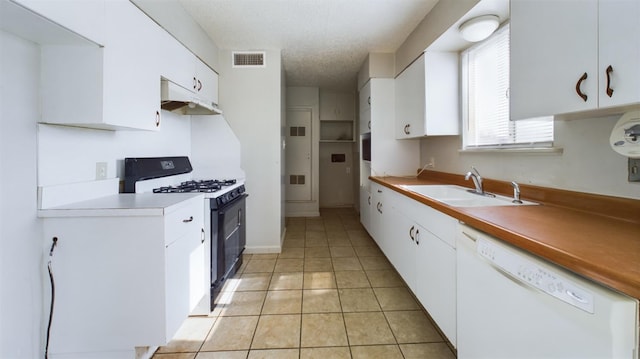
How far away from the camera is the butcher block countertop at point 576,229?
26.3 inches

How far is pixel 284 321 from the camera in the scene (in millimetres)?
1898

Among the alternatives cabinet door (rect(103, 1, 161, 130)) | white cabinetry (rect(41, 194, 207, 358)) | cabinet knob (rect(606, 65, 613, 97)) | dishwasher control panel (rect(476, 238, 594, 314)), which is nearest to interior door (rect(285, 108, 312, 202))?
cabinet door (rect(103, 1, 161, 130))

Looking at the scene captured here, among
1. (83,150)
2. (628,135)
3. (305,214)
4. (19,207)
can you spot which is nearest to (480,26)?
(628,135)

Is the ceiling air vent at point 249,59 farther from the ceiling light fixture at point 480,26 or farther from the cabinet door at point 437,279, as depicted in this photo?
the cabinet door at point 437,279

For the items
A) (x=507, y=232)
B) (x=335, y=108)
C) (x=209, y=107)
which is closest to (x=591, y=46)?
(x=507, y=232)

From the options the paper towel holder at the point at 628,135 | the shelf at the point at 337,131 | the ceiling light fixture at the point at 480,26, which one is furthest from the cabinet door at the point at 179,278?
the shelf at the point at 337,131

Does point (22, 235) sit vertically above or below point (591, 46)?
below

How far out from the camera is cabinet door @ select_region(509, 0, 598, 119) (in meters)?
0.96

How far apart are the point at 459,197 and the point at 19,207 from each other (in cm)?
266

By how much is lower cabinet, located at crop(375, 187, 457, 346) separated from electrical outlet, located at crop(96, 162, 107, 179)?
2117 mm

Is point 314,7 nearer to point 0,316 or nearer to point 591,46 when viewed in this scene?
point 591,46

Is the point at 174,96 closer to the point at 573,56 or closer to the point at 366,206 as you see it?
the point at 573,56

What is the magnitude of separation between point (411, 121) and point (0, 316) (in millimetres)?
3193

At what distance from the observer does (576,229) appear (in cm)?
98
